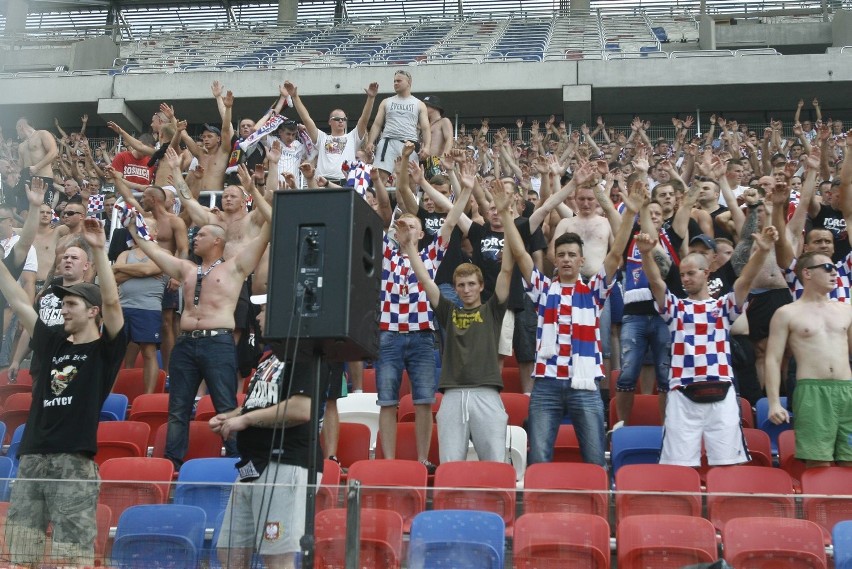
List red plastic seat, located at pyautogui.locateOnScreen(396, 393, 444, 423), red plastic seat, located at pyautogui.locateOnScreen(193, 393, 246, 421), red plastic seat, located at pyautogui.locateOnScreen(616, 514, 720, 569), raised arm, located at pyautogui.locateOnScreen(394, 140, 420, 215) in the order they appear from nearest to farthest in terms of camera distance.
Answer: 1. red plastic seat, located at pyautogui.locateOnScreen(616, 514, 720, 569)
2. red plastic seat, located at pyautogui.locateOnScreen(193, 393, 246, 421)
3. red plastic seat, located at pyautogui.locateOnScreen(396, 393, 444, 423)
4. raised arm, located at pyautogui.locateOnScreen(394, 140, 420, 215)

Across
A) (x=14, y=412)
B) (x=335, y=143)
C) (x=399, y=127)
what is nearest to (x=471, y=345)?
(x=14, y=412)

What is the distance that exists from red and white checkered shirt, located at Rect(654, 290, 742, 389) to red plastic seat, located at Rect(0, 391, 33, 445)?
5.03 metres

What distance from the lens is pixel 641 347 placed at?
776 centimetres

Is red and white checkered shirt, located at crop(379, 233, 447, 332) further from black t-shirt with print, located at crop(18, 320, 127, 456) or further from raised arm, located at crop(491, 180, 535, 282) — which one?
black t-shirt with print, located at crop(18, 320, 127, 456)

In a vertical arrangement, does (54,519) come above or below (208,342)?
below

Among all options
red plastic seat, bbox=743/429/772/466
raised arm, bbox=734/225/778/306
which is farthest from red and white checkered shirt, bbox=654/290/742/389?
red plastic seat, bbox=743/429/772/466

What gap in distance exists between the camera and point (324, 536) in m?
4.12

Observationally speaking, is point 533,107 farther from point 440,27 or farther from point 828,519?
point 828,519

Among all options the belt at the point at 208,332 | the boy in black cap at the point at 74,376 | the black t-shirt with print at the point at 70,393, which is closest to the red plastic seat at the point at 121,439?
the belt at the point at 208,332

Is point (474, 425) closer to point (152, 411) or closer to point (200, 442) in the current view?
point (200, 442)

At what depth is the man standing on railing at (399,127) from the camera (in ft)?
39.2

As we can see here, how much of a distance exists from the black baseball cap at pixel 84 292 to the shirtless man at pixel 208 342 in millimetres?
1372

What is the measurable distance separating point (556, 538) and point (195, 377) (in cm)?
352

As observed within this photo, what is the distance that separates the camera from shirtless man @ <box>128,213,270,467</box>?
7051 millimetres
